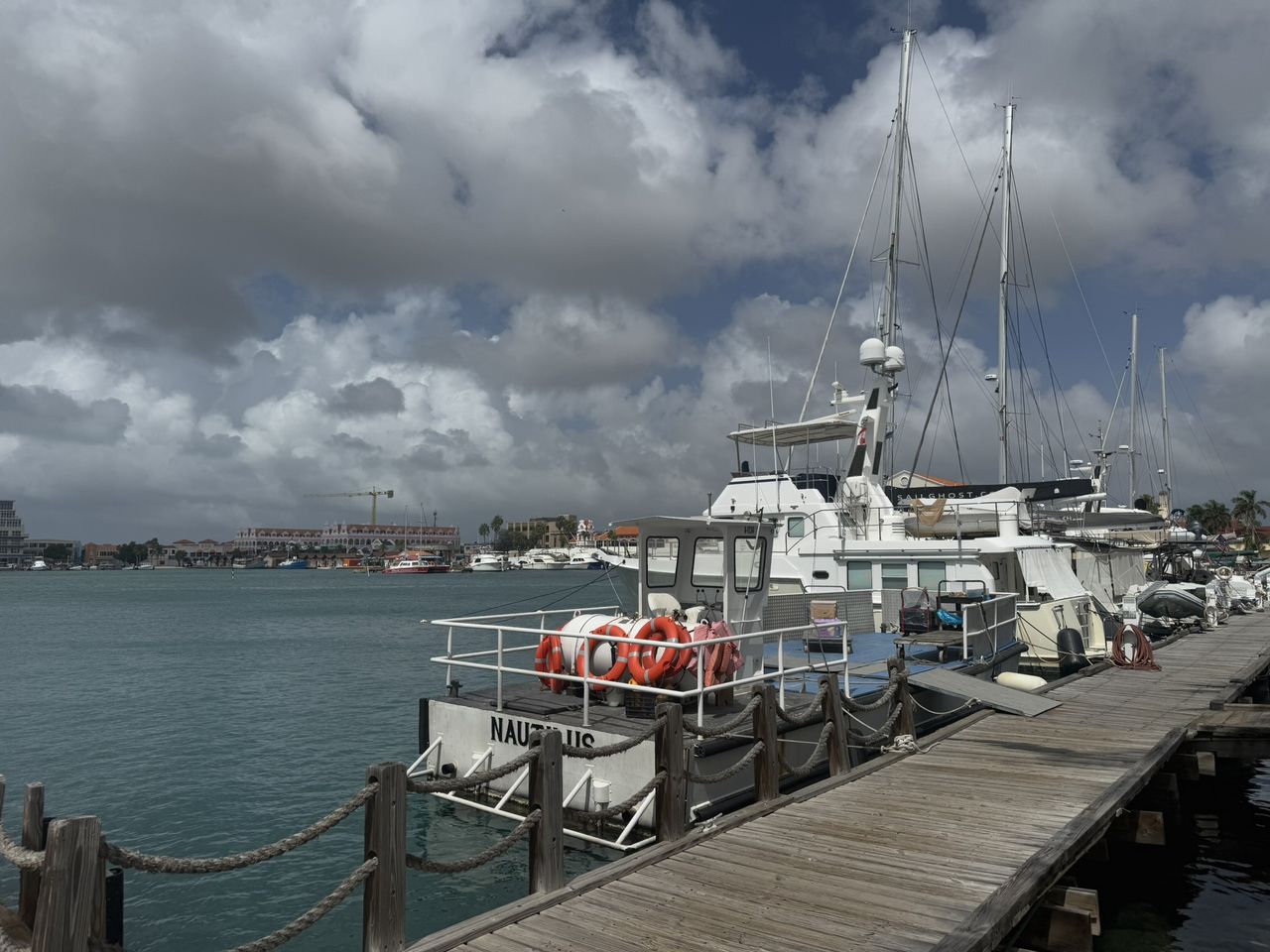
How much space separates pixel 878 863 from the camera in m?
7.18

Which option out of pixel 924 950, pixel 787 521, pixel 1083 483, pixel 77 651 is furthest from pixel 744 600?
pixel 77 651

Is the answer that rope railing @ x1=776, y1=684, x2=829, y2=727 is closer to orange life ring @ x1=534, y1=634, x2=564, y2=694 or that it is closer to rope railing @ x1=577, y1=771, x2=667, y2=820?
rope railing @ x1=577, y1=771, x2=667, y2=820

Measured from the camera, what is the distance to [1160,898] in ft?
34.7

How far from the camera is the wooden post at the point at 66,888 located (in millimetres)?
4180

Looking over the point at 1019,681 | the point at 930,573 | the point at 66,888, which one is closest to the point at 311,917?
the point at 66,888

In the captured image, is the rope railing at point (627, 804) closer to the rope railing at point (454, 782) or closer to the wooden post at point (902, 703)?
the rope railing at point (454, 782)

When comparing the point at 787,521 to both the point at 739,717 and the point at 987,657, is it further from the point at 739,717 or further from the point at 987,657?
the point at 739,717

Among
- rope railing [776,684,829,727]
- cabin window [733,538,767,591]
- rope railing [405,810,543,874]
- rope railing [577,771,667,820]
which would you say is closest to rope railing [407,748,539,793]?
rope railing [405,810,543,874]

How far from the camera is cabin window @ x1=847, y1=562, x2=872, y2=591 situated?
23594mm

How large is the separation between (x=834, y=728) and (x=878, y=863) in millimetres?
3070

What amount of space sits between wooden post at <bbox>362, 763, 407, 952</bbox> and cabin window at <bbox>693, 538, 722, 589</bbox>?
25.8 feet

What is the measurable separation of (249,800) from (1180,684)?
17521 millimetres

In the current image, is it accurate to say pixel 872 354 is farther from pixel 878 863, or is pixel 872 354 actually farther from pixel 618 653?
pixel 878 863

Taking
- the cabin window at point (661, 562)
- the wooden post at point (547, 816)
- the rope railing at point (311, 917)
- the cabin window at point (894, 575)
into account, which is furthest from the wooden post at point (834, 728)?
the cabin window at point (894, 575)
